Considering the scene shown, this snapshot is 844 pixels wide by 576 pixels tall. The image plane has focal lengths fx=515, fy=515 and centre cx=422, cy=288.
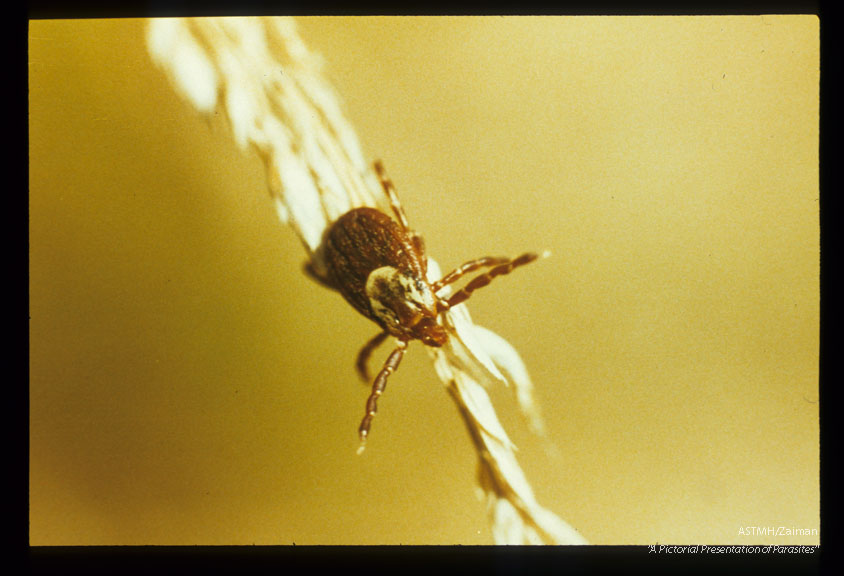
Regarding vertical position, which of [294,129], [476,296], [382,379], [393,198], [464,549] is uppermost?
[294,129]

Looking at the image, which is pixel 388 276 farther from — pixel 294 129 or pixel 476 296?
pixel 294 129

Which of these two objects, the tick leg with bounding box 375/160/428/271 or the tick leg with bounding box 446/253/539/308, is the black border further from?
the tick leg with bounding box 446/253/539/308

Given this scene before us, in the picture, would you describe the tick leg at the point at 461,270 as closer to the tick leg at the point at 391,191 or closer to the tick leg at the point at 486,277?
the tick leg at the point at 486,277

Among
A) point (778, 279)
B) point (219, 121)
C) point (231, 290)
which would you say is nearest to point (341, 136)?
point (219, 121)

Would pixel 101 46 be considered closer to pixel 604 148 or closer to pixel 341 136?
pixel 341 136

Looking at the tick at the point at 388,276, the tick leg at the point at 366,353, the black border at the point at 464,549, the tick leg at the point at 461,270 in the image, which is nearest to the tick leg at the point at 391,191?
the tick at the point at 388,276

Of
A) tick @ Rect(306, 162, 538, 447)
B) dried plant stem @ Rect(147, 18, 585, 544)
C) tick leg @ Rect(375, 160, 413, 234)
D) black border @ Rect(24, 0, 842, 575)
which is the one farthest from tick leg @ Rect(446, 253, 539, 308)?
black border @ Rect(24, 0, 842, 575)

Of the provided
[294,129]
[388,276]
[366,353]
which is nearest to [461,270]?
[388,276]
